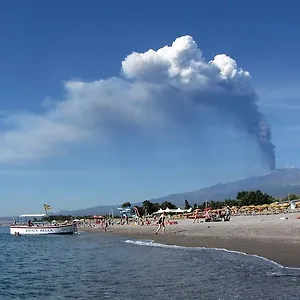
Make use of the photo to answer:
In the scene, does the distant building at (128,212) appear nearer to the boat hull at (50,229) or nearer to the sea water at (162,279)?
the boat hull at (50,229)

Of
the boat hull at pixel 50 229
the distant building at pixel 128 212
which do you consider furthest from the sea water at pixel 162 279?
the distant building at pixel 128 212

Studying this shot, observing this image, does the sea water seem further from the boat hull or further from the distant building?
→ the distant building

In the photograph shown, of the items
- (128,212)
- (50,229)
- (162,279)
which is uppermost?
(128,212)

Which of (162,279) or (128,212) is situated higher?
(128,212)

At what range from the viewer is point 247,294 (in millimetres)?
13953

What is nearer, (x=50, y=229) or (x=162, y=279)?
(x=162, y=279)

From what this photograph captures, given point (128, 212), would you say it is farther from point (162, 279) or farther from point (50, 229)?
point (162, 279)

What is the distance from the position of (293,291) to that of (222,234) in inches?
924

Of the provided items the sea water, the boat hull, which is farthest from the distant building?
the sea water

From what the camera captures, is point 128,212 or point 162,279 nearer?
point 162,279

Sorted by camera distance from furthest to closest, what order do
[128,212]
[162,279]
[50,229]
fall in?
[128,212], [50,229], [162,279]

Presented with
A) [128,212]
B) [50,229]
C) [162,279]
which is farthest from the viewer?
[128,212]

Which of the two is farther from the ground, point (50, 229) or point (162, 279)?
point (50, 229)

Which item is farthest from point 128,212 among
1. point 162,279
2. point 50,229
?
point 162,279
